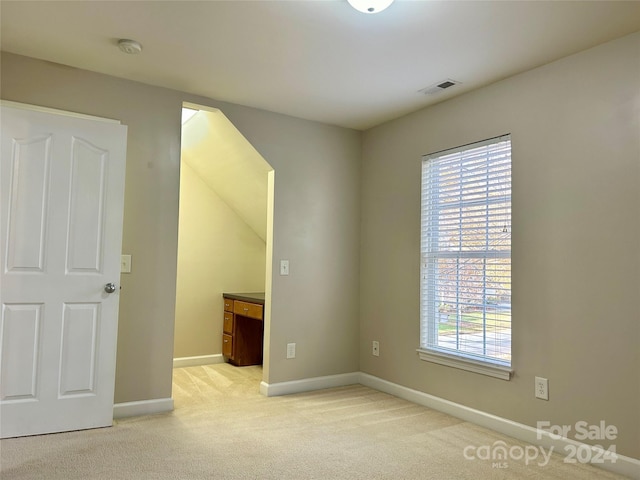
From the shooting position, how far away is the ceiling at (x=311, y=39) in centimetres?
226

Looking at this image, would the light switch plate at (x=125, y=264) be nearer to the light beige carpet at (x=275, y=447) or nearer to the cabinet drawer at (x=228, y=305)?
the light beige carpet at (x=275, y=447)

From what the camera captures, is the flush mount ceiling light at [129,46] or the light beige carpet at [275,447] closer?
the light beige carpet at [275,447]

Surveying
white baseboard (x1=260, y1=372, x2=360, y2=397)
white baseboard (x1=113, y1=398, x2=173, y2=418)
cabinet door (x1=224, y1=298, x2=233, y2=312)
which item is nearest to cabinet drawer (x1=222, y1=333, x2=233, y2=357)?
cabinet door (x1=224, y1=298, x2=233, y2=312)

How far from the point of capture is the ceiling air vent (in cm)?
313

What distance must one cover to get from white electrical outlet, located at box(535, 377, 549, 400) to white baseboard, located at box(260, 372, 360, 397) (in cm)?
175

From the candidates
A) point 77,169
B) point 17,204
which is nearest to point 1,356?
point 17,204

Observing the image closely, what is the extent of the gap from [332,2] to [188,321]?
3657mm

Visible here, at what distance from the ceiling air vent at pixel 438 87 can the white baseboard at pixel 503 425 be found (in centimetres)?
222

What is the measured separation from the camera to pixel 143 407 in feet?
10.4

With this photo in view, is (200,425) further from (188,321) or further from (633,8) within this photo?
(633,8)

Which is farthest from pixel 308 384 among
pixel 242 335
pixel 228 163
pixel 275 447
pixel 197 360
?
pixel 228 163

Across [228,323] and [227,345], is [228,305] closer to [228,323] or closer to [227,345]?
[228,323]

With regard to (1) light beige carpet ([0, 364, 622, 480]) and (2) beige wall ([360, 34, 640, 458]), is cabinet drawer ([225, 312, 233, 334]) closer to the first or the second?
(1) light beige carpet ([0, 364, 622, 480])

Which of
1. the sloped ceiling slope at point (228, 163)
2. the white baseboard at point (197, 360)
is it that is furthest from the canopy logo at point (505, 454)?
the white baseboard at point (197, 360)
